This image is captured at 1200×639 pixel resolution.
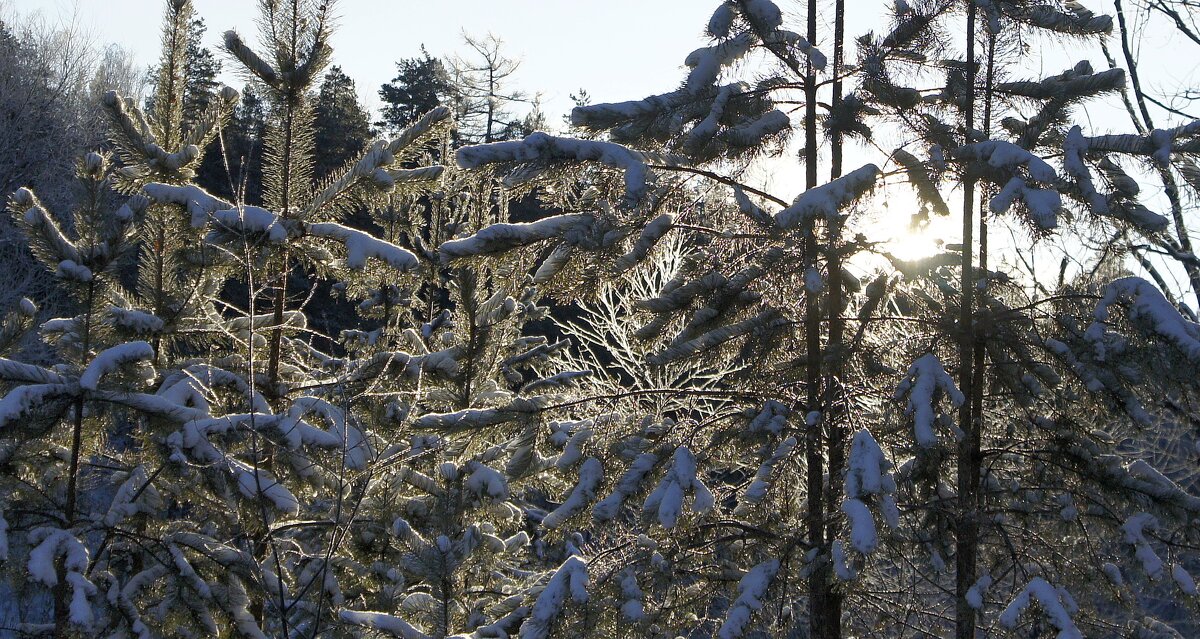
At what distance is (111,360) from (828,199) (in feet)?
13.2

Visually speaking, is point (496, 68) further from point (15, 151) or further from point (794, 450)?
point (794, 450)

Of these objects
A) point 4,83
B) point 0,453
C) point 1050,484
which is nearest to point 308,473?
Answer: point 0,453

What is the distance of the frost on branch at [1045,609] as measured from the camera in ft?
16.2

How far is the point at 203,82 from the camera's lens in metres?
26.3

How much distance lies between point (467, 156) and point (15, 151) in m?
24.9

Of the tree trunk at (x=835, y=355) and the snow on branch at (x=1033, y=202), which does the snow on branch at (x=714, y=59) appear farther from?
the snow on branch at (x=1033, y=202)

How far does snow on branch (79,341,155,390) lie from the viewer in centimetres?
496

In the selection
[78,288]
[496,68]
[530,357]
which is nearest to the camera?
[78,288]

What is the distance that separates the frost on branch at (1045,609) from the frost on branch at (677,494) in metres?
1.71

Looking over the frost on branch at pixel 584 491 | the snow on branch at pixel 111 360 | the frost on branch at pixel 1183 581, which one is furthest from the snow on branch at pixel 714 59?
the frost on branch at pixel 1183 581

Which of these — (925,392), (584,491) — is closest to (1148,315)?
(925,392)

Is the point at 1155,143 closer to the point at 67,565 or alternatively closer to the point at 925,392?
the point at 925,392

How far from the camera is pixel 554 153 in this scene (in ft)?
18.2

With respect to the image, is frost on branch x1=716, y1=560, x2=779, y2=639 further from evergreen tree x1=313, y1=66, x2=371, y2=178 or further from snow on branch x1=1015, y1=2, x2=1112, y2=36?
evergreen tree x1=313, y1=66, x2=371, y2=178
